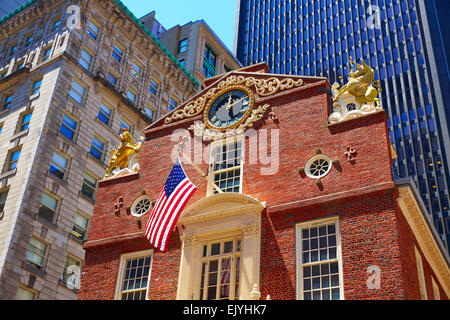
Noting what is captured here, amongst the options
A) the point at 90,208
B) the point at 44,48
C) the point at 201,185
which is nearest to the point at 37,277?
the point at 90,208

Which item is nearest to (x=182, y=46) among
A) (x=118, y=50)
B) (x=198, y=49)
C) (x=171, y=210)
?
(x=198, y=49)

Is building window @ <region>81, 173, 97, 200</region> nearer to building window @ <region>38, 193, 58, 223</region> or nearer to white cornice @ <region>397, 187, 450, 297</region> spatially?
building window @ <region>38, 193, 58, 223</region>

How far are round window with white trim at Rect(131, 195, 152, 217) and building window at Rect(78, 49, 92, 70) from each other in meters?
26.5

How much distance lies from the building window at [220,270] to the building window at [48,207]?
66.9ft

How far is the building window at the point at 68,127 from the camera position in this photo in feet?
137

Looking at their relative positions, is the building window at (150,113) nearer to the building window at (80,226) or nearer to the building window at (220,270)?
the building window at (80,226)

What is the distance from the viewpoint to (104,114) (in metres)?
46.8

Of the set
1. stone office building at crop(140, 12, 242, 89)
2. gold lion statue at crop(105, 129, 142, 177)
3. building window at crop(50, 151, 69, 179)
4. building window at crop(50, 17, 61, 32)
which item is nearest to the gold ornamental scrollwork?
gold lion statue at crop(105, 129, 142, 177)

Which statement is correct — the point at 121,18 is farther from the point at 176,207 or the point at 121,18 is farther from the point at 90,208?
the point at 176,207

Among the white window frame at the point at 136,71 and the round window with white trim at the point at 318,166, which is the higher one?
the white window frame at the point at 136,71

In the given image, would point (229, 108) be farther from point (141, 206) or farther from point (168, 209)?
point (168, 209)

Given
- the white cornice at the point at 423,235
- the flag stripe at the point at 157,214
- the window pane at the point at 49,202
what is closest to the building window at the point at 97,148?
the window pane at the point at 49,202
